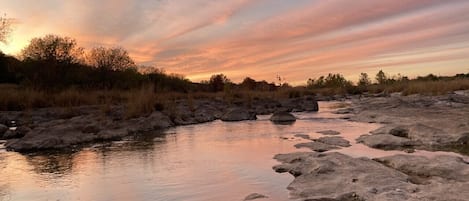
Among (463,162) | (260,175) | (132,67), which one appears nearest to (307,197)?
(260,175)

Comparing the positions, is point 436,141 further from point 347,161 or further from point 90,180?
point 90,180

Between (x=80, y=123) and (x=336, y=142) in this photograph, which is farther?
(x=80, y=123)

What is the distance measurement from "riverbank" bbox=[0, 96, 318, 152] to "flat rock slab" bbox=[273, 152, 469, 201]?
8.11 metres

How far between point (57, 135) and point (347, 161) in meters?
9.79

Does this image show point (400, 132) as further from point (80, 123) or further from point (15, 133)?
point (15, 133)

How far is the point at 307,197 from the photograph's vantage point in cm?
714

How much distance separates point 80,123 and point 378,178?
12.5 m

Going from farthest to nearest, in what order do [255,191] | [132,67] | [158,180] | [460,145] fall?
[132,67]
[460,145]
[158,180]
[255,191]

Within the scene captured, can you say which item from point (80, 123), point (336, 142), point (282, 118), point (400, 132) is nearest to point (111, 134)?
point (80, 123)

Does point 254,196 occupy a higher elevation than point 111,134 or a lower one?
lower

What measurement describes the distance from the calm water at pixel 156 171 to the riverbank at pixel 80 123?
3.32 feet

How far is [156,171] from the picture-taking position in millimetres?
9891

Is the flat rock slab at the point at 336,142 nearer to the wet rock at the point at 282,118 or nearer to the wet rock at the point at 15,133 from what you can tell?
the wet rock at the point at 282,118

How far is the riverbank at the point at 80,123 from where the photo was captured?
14219mm
